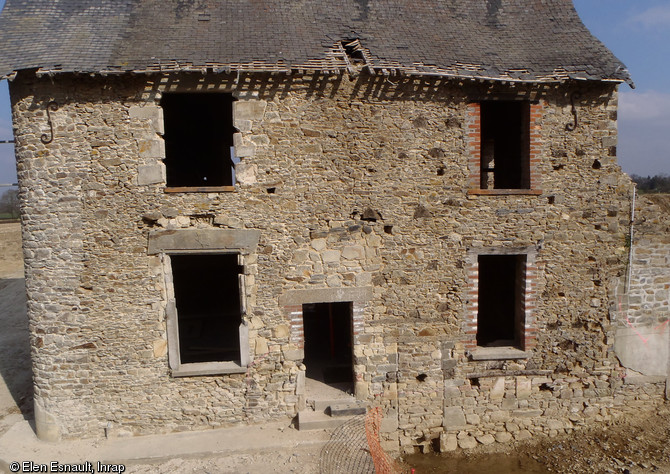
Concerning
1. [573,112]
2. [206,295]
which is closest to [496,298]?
[573,112]

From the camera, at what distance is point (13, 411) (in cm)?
793

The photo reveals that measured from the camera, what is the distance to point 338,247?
23.2 ft

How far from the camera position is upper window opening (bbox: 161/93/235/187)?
34.5 ft

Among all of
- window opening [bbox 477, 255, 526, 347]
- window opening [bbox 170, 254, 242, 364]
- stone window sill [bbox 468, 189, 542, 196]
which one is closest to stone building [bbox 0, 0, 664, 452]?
stone window sill [bbox 468, 189, 542, 196]

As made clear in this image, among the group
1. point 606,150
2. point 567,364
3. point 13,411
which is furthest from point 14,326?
point 606,150

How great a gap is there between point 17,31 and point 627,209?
1035 cm

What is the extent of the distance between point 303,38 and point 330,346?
586 cm

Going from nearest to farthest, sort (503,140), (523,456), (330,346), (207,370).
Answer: (207,370) < (523,456) < (330,346) < (503,140)

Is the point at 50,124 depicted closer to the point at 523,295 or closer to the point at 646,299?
the point at 523,295

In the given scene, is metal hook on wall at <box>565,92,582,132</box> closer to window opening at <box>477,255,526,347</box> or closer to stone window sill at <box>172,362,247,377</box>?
window opening at <box>477,255,526,347</box>

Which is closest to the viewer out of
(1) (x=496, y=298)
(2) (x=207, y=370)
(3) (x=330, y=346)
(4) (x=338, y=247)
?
(2) (x=207, y=370)

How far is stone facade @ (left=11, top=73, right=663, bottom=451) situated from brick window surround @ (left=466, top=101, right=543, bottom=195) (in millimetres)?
37

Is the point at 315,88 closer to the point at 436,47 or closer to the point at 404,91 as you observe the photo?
the point at 404,91
